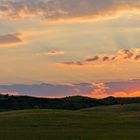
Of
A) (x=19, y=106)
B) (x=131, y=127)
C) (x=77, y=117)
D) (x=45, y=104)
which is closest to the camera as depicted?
Answer: (x=131, y=127)

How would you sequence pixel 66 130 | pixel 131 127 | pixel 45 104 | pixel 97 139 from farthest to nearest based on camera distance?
pixel 45 104, pixel 131 127, pixel 66 130, pixel 97 139

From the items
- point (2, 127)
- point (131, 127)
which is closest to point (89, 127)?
point (131, 127)

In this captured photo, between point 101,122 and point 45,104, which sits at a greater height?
point 45,104

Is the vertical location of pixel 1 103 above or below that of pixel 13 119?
above

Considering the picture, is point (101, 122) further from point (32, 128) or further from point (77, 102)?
point (77, 102)

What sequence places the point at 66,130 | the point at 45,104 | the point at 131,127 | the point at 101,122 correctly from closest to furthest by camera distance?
the point at 66,130, the point at 131,127, the point at 101,122, the point at 45,104

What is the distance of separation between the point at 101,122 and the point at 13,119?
43.2 ft

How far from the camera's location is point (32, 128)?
204ft

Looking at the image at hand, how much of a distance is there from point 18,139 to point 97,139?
819 cm

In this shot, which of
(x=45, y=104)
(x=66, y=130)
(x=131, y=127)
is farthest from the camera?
(x=45, y=104)

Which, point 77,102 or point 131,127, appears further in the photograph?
point 77,102

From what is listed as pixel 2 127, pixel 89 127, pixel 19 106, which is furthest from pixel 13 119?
pixel 19 106

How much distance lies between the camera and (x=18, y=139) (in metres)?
51.7

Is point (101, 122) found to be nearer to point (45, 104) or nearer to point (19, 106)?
point (19, 106)
